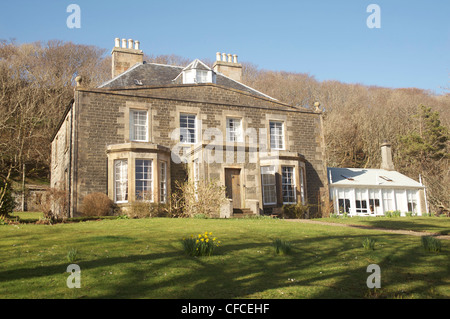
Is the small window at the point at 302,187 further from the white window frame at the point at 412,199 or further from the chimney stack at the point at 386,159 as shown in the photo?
the chimney stack at the point at 386,159

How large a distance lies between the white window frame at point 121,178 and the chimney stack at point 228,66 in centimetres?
1191

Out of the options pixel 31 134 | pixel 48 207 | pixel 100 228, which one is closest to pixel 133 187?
pixel 48 207

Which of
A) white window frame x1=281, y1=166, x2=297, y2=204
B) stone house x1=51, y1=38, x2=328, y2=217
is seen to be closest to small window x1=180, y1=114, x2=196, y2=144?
stone house x1=51, y1=38, x2=328, y2=217

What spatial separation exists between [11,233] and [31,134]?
27.9 metres

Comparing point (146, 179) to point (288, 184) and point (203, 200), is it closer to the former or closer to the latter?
point (203, 200)

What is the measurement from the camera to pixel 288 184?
22891 millimetres

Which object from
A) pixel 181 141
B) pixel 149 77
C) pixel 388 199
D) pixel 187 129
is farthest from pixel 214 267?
pixel 388 199

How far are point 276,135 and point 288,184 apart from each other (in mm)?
3305

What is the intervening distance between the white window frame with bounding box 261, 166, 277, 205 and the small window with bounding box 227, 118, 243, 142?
2.38 meters

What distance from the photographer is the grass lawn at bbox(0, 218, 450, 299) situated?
253 inches

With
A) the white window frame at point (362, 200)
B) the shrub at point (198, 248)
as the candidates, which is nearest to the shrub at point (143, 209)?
the shrub at point (198, 248)

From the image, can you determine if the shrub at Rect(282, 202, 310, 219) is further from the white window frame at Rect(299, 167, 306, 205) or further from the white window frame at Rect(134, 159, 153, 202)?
the white window frame at Rect(134, 159, 153, 202)

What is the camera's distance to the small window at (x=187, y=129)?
2236 cm
